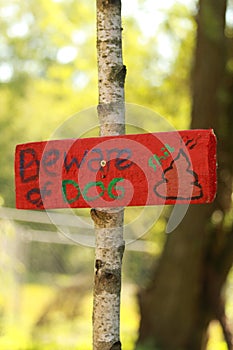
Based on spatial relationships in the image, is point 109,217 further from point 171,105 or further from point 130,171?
point 171,105

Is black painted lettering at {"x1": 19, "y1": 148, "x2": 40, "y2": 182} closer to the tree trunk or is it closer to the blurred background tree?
the blurred background tree

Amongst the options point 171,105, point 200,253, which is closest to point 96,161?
point 200,253

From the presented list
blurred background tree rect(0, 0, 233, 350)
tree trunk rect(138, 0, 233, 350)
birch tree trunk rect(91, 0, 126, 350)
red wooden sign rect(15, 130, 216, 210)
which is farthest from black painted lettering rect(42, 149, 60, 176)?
tree trunk rect(138, 0, 233, 350)

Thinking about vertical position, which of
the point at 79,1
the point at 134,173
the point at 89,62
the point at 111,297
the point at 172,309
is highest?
the point at 79,1

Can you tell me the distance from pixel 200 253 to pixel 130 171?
11.2 ft

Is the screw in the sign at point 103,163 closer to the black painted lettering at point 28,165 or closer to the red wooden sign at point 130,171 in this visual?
the red wooden sign at point 130,171

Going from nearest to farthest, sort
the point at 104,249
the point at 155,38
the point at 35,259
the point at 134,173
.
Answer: the point at 134,173
the point at 104,249
the point at 155,38
the point at 35,259

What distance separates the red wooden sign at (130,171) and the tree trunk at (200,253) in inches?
128

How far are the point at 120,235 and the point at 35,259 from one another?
278 inches

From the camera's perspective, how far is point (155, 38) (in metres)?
6.56

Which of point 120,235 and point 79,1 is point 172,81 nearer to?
point 79,1

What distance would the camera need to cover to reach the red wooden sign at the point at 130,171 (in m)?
1.54

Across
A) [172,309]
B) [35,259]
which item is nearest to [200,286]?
[172,309]

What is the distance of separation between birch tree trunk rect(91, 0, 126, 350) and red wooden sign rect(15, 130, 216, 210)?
4.1 inches
